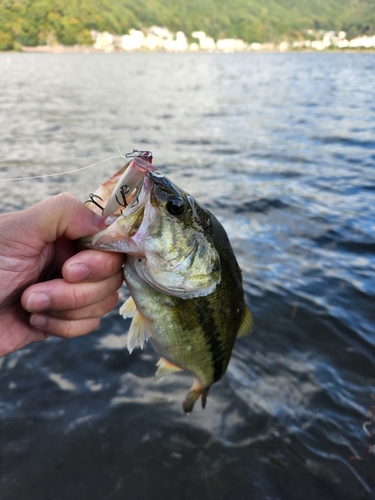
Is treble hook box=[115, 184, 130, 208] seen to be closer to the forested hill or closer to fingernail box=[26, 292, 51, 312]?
fingernail box=[26, 292, 51, 312]

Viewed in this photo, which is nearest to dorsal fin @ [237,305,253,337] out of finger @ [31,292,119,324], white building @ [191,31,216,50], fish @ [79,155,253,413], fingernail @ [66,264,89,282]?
fish @ [79,155,253,413]

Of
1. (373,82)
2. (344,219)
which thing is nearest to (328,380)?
(344,219)

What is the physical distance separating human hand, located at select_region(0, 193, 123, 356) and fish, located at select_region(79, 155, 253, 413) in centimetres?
12

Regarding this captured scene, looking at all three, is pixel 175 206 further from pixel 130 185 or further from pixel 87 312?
pixel 87 312

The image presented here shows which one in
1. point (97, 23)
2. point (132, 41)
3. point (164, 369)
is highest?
point (97, 23)

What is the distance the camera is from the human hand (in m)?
2.10

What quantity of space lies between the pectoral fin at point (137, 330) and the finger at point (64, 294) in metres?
0.26

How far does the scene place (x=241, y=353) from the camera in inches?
186

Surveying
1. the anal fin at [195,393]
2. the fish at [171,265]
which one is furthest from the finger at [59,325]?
the anal fin at [195,393]

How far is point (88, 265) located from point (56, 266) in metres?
0.61

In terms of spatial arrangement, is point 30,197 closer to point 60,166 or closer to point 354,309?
point 60,166

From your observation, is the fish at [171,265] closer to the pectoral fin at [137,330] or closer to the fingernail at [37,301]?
the pectoral fin at [137,330]

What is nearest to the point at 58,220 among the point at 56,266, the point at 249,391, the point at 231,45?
the point at 56,266

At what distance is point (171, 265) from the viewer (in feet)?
6.63
